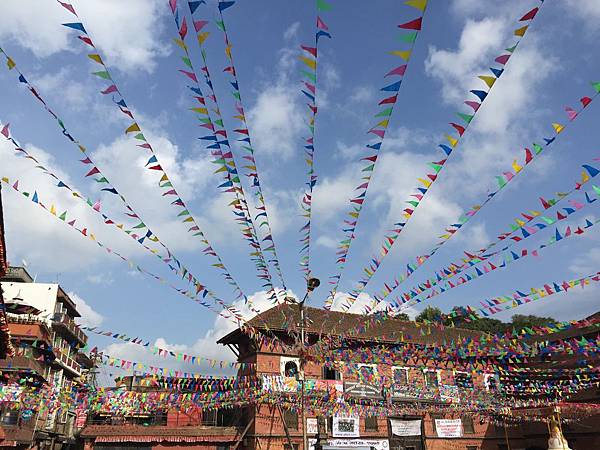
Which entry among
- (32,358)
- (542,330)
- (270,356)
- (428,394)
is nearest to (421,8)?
(542,330)

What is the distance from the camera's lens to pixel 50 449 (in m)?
31.1

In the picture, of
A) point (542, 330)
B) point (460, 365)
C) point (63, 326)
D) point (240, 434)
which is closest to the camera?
point (542, 330)

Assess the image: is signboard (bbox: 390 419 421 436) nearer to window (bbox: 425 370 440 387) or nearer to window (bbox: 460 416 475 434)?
window (bbox: 425 370 440 387)

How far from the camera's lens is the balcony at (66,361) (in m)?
32.7

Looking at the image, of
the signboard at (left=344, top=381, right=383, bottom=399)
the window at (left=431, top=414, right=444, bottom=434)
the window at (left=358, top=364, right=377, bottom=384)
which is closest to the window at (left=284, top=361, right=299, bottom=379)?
the signboard at (left=344, top=381, right=383, bottom=399)

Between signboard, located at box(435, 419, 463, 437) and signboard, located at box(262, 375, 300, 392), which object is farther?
signboard, located at box(435, 419, 463, 437)

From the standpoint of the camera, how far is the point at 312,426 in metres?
23.1

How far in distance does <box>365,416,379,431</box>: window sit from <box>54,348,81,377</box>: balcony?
68.3 ft

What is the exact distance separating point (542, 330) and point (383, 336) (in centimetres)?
1326

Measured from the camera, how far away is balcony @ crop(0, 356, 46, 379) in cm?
2502

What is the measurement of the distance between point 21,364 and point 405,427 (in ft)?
68.5

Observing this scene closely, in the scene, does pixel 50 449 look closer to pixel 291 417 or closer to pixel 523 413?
pixel 291 417

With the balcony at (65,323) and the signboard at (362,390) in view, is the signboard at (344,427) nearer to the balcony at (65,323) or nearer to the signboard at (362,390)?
the signboard at (362,390)

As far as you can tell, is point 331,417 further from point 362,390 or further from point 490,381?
point 490,381
